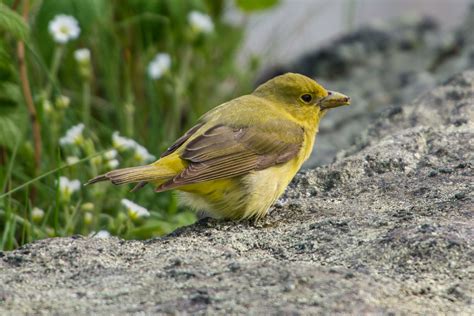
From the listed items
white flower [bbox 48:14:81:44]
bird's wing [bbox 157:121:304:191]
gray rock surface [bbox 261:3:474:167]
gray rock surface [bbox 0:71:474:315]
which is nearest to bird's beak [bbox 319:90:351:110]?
bird's wing [bbox 157:121:304:191]

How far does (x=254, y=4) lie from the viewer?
7066 millimetres

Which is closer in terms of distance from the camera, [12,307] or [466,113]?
[12,307]

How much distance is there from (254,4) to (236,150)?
2.99 m

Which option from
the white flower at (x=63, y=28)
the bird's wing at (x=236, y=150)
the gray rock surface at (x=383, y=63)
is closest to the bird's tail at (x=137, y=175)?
the bird's wing at (x=236, y=150)

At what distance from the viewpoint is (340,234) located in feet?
11.1

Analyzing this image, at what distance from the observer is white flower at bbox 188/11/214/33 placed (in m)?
6.12

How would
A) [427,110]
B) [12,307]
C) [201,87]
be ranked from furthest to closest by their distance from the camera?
[201,87], [427,110], [12,307]

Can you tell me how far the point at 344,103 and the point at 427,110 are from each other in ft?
1.65

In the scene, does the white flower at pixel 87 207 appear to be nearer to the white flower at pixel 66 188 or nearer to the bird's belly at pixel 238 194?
the white flower at pixel 66 188

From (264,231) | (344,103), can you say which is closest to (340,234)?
(264,231)

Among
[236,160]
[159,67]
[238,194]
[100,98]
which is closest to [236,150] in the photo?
[236,160]

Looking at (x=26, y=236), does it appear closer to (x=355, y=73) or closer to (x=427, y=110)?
(x=427, y=110)

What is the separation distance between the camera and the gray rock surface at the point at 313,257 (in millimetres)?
2686

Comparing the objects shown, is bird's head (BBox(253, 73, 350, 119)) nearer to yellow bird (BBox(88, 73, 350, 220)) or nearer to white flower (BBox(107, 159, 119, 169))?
yellow bird (BBox(88, 73, 350, 220))
